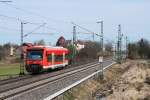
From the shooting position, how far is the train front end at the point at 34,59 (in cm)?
5184

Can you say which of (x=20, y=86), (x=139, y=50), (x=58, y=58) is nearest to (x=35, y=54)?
(x=58, y=58)

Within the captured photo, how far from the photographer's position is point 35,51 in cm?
5259

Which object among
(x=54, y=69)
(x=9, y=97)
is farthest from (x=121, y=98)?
(x=54, y=69)

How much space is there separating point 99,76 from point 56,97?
2415cm

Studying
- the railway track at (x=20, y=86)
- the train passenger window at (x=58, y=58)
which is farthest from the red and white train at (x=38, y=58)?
the railway track at (x=20, y=86)

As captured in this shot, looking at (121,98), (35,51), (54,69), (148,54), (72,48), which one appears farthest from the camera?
(148,54)

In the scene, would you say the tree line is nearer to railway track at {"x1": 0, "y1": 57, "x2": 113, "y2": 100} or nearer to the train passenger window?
the train passenger window

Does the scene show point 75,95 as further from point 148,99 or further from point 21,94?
point 148,99

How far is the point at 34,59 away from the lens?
5247 cm

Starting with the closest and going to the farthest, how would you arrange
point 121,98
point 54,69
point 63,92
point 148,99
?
point 148,99 → point 121,98 → point 63,92 → point 54,69

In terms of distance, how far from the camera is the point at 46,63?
52.8 metres

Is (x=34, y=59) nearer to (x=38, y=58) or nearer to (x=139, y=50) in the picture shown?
(x=38, y=58)

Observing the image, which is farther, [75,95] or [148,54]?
[148,54]

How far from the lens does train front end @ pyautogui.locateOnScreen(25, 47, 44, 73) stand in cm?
5184
